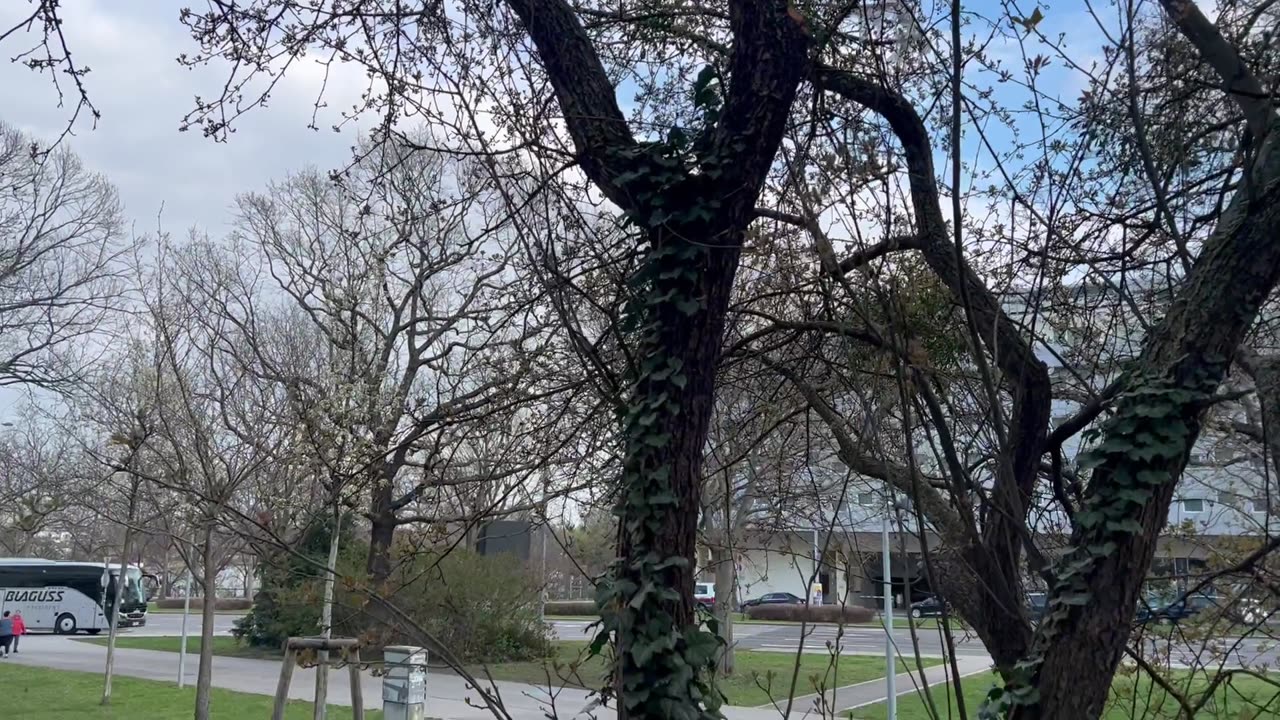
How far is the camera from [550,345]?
4.72 m

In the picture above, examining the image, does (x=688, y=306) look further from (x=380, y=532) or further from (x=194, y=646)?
(x=194, y=646)

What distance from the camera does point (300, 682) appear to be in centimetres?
1950

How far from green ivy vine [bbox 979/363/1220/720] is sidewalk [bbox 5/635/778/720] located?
8.15 m

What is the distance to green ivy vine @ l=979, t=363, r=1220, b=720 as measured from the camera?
273 cm

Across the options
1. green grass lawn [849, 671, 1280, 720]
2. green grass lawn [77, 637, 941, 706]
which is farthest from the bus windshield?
green grass lawn [849, 671, 1280, 720]

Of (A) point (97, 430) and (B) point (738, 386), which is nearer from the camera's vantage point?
(B) point (738, 386)

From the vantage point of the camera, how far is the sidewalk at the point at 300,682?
54.2ft

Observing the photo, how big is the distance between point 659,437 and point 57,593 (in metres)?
45.5

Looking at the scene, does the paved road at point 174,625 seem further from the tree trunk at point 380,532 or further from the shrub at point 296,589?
the tree trunk at point 380,532

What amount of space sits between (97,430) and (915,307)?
643 inches

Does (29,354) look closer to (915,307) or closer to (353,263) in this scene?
(353,263)

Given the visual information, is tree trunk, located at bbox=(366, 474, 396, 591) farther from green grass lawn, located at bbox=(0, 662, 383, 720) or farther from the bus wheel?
the bus wheel

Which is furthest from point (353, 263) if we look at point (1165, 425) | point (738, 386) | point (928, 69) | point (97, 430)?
point (1165, 425)

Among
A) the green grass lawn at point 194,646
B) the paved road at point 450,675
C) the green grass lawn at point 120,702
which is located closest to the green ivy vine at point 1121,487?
the paved road at point 450,675
